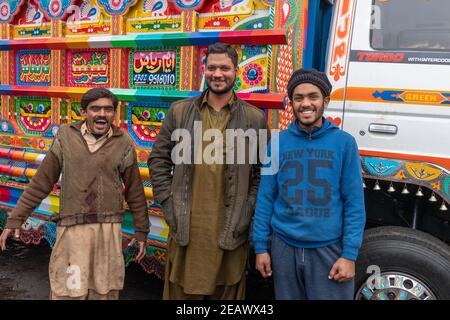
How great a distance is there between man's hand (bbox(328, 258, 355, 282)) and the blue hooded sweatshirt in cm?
3

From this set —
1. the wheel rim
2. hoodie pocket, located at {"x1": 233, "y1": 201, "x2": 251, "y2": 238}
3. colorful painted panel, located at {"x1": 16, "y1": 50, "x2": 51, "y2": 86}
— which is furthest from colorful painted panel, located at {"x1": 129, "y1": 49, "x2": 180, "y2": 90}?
the wheel rim

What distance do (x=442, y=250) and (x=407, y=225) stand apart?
461 mm

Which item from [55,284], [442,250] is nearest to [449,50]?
[442,250]

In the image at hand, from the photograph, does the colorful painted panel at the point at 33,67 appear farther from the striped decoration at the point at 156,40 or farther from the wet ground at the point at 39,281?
the wet ground at the point at 39,281

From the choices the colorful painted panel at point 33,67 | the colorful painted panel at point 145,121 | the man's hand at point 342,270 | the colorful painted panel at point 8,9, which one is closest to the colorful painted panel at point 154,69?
the colorful painted panel at point 145,121

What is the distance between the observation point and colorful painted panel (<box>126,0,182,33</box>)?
271cm

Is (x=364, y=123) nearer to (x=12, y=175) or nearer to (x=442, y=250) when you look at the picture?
(x=442, y=250)

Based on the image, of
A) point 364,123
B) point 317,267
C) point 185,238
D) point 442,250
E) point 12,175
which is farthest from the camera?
point 12,175

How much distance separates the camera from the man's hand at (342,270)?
1.87 m

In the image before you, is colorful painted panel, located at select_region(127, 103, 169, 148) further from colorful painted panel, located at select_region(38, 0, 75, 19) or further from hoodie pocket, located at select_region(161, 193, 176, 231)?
colorful painted panel, located at select_region(38, 0, 75, 19)

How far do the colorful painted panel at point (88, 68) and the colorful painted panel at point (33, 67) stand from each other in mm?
213

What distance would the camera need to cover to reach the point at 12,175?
3.42 m

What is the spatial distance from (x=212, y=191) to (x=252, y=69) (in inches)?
30.7

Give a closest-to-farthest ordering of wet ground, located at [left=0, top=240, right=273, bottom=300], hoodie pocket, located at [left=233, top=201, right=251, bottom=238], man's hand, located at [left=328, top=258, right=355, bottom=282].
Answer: man's hand, located at [left=328, top=258, right=355, bottom=282] → hoodie pocket, located at [left=233, top=201, right=251, bottom=238] → wet ground, located at [left=0, top=240, right=273, bottom=300]
